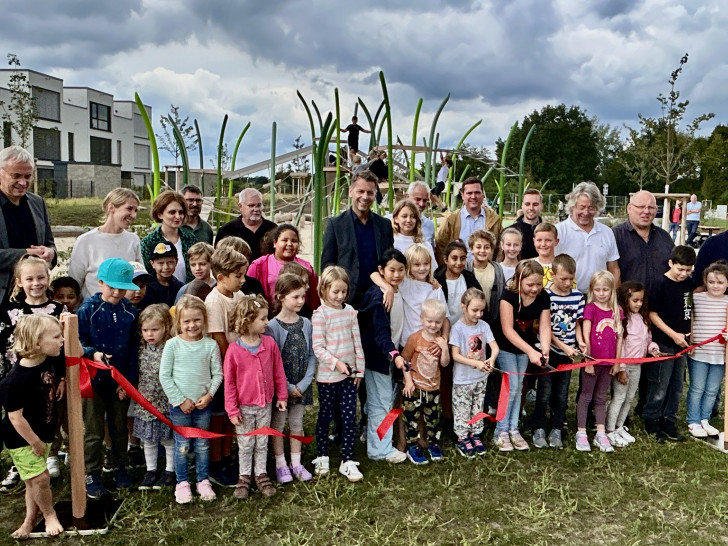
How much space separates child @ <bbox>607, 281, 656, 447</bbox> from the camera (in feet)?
13.6

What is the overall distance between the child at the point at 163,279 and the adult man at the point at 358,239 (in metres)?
0.95

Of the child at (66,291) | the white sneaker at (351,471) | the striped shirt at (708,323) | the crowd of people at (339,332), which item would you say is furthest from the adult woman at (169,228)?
the striped shirt at (708,323)

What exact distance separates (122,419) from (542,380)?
2702 millimetres

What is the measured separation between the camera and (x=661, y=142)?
25703 mm

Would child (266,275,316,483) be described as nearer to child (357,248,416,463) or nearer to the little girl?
child (357,248,416,463)

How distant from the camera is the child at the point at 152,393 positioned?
334cm

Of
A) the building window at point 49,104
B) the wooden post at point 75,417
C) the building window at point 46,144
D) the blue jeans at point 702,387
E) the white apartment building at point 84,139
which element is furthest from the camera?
the building window at point 49,104

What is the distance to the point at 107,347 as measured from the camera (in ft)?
10.8

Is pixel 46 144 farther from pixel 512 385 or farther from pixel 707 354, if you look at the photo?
pixel 707 354

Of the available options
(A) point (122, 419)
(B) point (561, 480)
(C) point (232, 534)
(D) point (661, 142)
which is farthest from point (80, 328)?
(D) point (661, 142)

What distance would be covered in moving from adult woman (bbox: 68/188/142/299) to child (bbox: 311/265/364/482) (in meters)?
1.25

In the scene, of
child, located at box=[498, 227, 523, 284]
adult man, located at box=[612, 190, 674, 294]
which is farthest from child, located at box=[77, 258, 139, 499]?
adult man, located at box=[612, 190, 674, 294]

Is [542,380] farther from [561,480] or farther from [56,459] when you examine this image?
[56,459]

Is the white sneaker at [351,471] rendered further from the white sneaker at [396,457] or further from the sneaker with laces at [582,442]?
the sneaker with laces at [582,442]
